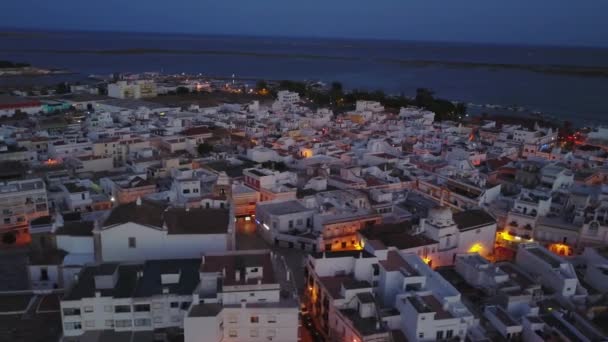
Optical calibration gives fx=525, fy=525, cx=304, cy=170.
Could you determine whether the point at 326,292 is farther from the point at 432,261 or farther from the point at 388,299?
the point at 432,261

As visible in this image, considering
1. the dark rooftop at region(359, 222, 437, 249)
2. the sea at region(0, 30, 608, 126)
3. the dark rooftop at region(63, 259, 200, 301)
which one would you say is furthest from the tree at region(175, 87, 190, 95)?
the dark rooftop at region(63, 259, 200, 301)

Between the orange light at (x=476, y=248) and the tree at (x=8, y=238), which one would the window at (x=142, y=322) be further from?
the orange light at (x=476, y=248)

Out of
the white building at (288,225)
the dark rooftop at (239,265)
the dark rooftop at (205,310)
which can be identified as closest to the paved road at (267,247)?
the white building at (288,225)

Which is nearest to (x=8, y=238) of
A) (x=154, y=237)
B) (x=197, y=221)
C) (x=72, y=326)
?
(x=154, y=237)

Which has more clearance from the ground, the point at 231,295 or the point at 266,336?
the point at 231,295

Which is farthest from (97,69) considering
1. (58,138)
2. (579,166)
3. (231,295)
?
(231,295)

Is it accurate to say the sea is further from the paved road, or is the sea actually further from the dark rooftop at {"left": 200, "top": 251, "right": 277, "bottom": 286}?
the dark rooftop at {"left": 200, "top": 251, "right": 277, "bottom": 286}
